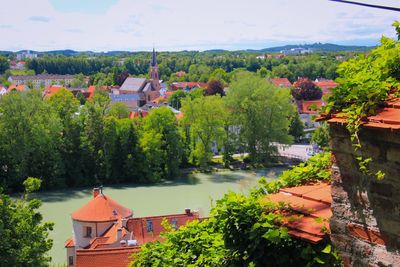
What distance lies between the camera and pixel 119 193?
1173 inches

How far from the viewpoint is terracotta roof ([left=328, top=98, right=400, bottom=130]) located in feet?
9.51

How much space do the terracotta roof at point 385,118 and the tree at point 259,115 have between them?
32.9m

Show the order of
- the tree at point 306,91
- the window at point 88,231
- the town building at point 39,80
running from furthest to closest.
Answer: the town building at point 39,80 < the tree at point 306,91 < the window at point 88,231

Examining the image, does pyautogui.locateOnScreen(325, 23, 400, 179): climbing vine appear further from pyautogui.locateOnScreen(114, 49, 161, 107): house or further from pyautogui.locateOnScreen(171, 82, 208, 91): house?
pyautogui.locateOnScreen(171, 82, 208, 91): house

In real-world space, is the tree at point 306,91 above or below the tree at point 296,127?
above

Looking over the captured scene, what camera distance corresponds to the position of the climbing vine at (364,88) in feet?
10.1

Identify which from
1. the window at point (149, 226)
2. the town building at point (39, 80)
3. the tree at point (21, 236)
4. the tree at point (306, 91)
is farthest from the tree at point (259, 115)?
the town building at point (39, 80)

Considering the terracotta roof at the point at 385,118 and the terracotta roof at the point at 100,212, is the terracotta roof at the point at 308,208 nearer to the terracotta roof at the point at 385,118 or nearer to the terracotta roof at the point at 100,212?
the terracotta roof at the point at 385,118

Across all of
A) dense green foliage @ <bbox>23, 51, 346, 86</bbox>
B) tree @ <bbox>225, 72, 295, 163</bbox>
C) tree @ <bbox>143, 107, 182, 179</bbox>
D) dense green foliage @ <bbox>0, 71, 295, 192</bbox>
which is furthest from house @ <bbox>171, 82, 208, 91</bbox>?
tree @ <bbox>143, 107, 182, 179</bbox>

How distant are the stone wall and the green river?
1806cm

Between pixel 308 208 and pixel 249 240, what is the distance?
0.52 metres

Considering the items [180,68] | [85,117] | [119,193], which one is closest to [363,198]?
[119,193]

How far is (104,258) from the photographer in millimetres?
12117

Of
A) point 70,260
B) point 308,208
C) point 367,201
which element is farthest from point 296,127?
point 367,201
